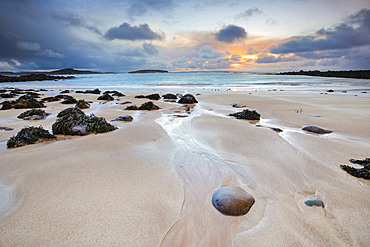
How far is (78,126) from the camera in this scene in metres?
3.89

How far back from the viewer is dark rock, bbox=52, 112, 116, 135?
383cm

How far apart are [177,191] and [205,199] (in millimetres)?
354

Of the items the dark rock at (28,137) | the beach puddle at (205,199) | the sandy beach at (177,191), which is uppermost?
the dark rock at (28,137)

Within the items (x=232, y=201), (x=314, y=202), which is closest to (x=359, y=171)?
(x=314, y=202)

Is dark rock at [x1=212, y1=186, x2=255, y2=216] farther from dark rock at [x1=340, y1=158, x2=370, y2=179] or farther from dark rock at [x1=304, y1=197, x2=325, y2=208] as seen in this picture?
dark rock at [x1=340, y1=158, x2=370, y2=179]

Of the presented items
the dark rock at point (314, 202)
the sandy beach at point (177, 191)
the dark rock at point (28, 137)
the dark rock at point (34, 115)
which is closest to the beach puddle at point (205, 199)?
the sandy beach at point (177, 191)

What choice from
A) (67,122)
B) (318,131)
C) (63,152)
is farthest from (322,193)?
(67,122)

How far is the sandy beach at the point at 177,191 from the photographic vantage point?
1478mm

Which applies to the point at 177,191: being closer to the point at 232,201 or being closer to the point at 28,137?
the point at 232,201

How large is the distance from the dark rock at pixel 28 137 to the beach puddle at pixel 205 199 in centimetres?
270

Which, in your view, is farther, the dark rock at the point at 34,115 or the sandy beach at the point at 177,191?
the dark rock at the point at 34,115

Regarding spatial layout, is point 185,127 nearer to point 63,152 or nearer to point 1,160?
point 63,152

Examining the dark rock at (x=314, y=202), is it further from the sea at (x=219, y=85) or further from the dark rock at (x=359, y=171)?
the sea at (x=219, y=85)

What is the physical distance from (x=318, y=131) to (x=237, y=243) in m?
3.97
